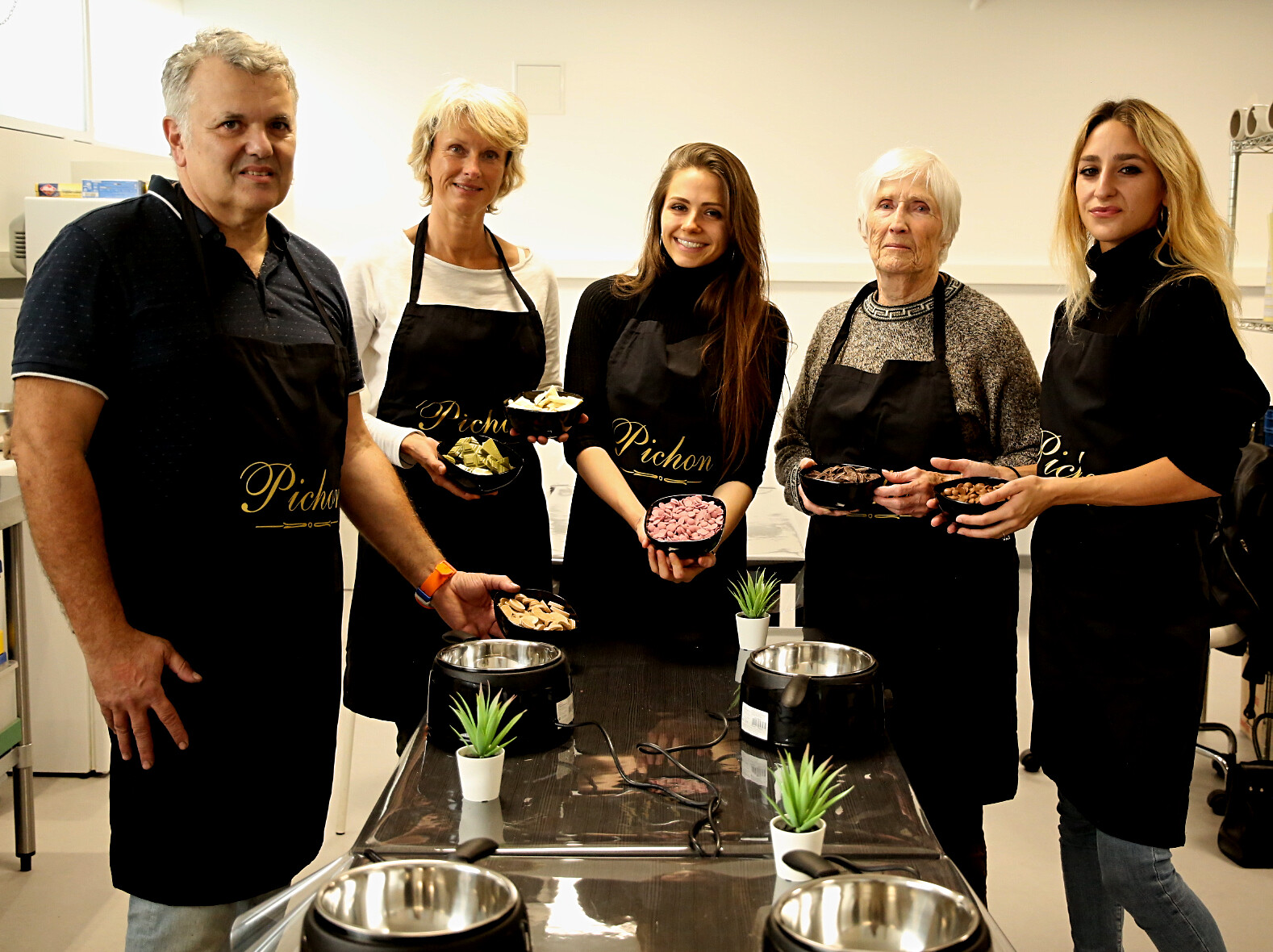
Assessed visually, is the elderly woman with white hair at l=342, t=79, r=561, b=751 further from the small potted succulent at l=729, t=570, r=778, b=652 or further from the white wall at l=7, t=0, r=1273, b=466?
the white wall at l=7, t=0, r=1273, b=466

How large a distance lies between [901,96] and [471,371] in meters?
4.35

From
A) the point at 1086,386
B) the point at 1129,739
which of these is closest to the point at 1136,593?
the point at 1129,739

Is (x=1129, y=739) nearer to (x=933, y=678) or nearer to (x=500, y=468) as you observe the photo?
(x=933, y=678)

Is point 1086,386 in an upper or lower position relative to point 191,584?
upper

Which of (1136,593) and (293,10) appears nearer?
(1136,593)

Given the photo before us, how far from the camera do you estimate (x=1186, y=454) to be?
1938mm

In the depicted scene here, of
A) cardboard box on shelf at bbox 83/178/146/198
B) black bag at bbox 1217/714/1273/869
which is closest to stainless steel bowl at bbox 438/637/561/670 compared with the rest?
black bag at bbox 1217/714/1273/869

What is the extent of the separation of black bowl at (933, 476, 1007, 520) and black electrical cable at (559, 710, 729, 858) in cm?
60

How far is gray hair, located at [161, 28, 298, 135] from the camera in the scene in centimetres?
160

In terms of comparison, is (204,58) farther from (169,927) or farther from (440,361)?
(169,927)

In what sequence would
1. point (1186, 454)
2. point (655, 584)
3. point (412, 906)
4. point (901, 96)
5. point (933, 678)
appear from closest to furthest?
point (412, 906) → point (1186, 454) → point (933, 678) → point (655, 584) → point (901, 96)

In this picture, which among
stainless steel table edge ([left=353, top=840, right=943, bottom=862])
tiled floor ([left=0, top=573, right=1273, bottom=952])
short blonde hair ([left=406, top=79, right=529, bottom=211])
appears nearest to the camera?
stainless steel table edge ([left=353, top=840, right=943, bottom=862])

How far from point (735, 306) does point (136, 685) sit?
141 cm

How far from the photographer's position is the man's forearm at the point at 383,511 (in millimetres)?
1948
